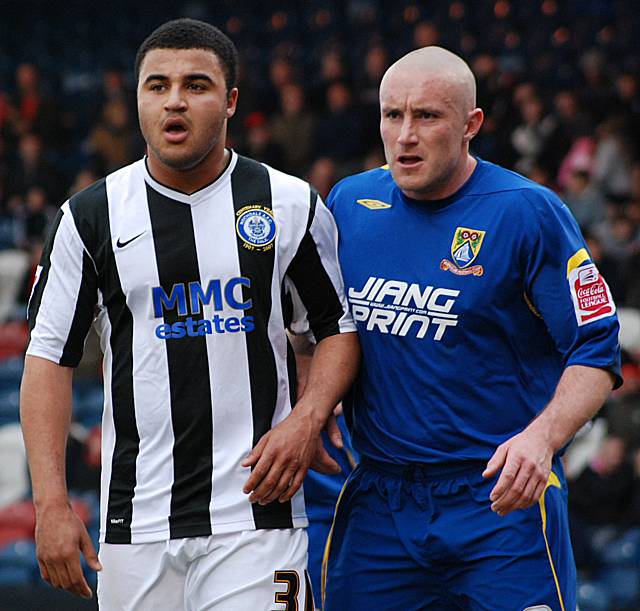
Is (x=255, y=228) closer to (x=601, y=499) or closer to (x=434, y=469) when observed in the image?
(x=434, y=469)

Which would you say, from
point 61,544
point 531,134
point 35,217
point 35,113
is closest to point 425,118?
point 61,544

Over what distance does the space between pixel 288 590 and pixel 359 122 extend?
27.8ft

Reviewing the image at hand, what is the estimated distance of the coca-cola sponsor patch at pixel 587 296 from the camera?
3844mm

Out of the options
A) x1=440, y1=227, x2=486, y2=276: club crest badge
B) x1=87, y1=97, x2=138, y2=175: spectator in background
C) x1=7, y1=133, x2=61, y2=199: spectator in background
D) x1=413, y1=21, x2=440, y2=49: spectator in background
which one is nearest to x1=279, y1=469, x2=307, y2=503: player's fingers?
x1=440, y1=227, x2=486, y2=276: club crest badge

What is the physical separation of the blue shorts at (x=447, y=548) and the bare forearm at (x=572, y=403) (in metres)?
0.34

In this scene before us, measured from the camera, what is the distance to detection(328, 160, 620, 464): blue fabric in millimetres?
3877

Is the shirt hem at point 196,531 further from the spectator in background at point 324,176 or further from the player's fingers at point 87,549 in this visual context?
the spectator in background at point 324,176

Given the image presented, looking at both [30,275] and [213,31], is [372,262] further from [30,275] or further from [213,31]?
[30,275]

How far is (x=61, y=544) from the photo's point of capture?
137 inches

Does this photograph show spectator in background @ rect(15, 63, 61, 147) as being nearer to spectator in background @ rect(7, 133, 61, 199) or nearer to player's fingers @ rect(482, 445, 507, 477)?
spectator in background @ rect(7, 133, 61, 199)

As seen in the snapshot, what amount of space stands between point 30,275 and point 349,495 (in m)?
8.16

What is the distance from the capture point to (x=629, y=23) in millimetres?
13000

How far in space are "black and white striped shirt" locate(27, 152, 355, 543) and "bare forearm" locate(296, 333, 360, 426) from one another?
10cm

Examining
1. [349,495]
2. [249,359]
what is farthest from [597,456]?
[249,359]
